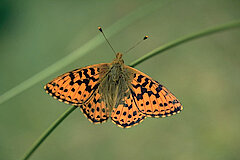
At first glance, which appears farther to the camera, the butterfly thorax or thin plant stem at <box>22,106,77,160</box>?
the butterfly thorax

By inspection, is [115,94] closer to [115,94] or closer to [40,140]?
[115,94]

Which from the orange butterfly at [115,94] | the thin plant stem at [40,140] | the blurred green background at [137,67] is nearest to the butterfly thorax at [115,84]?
the orange butterfly at [115,94]

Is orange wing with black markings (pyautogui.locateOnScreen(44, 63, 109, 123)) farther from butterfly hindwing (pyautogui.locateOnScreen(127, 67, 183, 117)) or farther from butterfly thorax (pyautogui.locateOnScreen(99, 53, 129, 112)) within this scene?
butterfly hindwing (pyautogui.locateOnScreen(127, 67, 183, 117))

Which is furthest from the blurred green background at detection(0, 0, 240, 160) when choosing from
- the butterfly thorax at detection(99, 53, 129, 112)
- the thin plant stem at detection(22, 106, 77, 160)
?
the thin plant stem at detection(22, 106, 77, 160)

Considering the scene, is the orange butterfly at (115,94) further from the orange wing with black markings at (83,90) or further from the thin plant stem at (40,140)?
the thin plant stem at (40,140)

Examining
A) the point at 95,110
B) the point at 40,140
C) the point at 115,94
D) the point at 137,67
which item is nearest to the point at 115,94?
the point at 115,94

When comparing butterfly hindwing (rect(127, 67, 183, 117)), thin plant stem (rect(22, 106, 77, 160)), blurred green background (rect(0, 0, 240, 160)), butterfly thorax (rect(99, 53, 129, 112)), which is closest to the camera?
thin plant stem (rect(22, 106, 77, 160))
